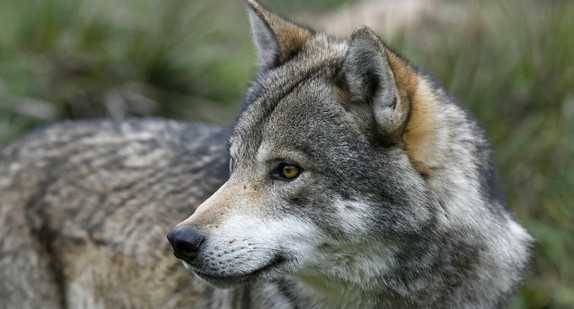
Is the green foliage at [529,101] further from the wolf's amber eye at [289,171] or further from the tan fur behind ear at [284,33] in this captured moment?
the wolf's amber eye at [289,171]

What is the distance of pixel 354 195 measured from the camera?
159 inches

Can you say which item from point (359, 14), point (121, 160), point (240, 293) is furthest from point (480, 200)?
point (359, 14)

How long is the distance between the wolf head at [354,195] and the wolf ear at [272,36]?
1.55 ft

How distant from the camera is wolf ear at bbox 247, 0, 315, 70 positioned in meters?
4.82

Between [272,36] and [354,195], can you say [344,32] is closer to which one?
[272,36]

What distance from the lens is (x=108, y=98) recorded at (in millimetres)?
9648

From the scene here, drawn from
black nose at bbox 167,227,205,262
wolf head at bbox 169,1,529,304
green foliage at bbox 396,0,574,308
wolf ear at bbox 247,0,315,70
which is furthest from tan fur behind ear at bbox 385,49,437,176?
green foliage at bbox 396,0,574,308

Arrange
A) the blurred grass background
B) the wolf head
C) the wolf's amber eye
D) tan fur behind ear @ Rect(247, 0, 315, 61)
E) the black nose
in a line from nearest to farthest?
the black nose
the wolf head
the wolf's amber eye
tan fur behind ear @ Rect(247, 0, 315, 61)
the blurred grass background

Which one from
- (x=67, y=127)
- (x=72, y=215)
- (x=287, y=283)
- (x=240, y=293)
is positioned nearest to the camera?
(x=287, y=283)

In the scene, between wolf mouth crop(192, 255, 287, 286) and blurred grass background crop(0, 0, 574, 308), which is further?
blurred grass background crop(0, 0, 574, 308)

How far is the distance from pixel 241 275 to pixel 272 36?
1.66m

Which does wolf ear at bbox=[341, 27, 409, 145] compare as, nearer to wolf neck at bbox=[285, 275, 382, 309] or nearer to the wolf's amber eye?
the wolf's amber eye

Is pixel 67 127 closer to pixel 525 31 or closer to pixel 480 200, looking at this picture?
pixel 480 200

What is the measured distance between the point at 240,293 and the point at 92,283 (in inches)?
49.7
